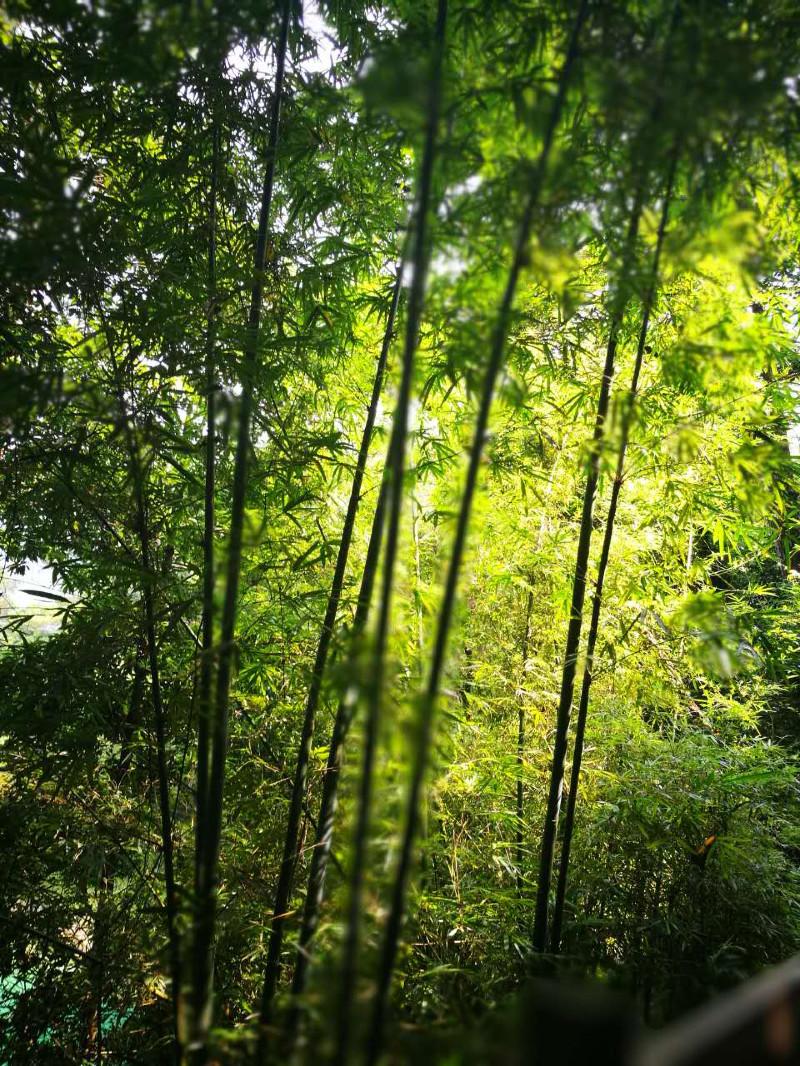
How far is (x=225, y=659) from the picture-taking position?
167 cm

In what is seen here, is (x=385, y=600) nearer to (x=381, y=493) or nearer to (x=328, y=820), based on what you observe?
(x=381, y=493)

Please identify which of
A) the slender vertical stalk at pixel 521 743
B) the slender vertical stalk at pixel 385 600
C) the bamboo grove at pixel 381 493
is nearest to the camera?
the slender vertical stalk at pixel 385 600

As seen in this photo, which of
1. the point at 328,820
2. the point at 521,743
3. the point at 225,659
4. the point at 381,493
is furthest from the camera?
the point at 521,743

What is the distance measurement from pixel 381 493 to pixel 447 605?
102 centimetres

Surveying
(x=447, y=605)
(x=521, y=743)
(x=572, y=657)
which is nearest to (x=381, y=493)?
(x=572, y=657)

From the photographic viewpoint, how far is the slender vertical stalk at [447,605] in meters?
1.00

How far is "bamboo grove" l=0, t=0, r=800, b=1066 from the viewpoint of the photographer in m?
1.30

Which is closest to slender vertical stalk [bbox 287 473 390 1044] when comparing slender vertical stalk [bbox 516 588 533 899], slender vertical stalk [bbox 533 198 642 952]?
slender vertical stalk [bbox 533 198 642 952]

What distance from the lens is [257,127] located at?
2430 mm

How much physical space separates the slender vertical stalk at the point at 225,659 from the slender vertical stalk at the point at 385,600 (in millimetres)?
586

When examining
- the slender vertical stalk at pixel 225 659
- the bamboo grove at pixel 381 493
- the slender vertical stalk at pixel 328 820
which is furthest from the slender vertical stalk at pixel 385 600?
the slender vertical stalk at pixel 225 659

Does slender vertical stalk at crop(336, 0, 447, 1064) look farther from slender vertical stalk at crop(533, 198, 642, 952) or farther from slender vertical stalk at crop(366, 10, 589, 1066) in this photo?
slender vertical stalk at crop(533, 198, 642, 952)

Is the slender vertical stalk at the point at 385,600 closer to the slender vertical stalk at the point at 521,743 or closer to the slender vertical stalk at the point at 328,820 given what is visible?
the slender vertical stalk at the point at 328,820

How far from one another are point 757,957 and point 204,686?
2.92 m
